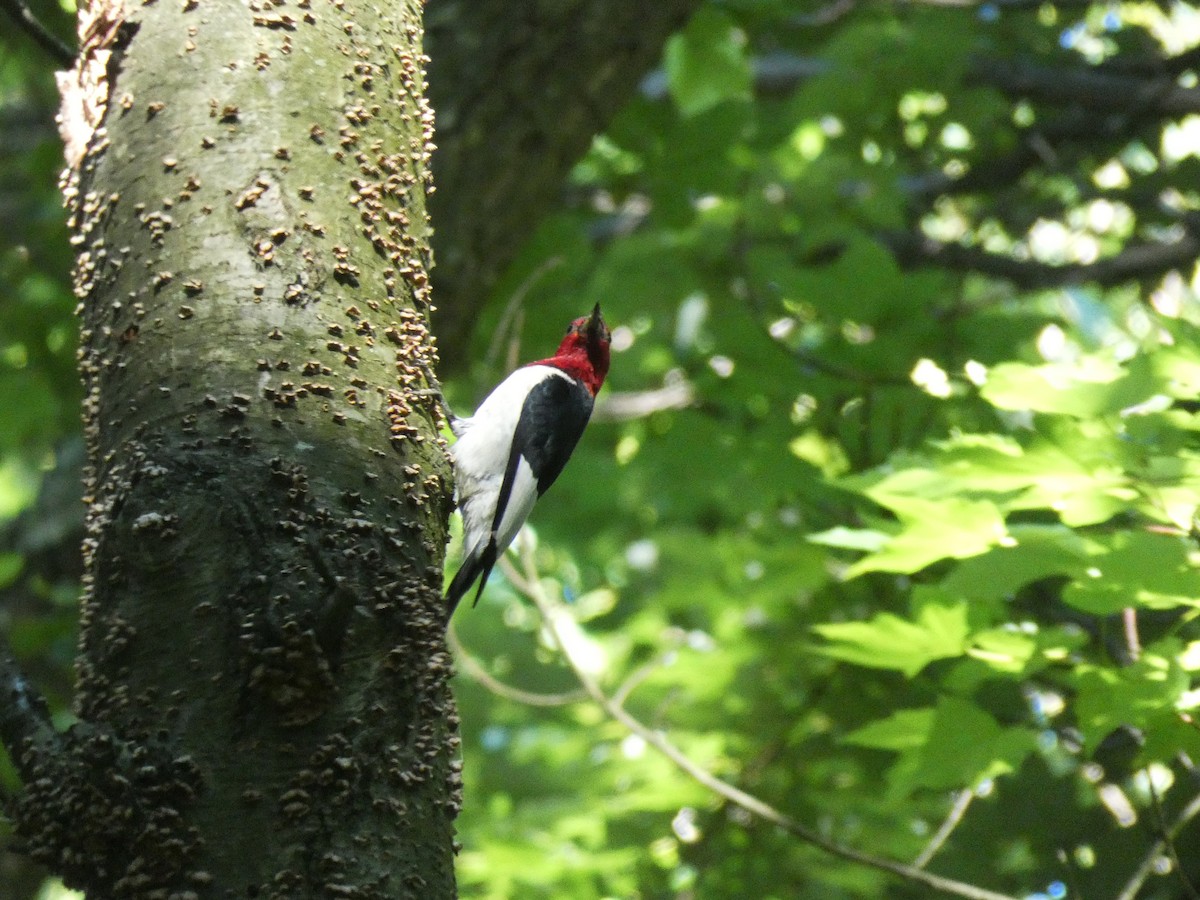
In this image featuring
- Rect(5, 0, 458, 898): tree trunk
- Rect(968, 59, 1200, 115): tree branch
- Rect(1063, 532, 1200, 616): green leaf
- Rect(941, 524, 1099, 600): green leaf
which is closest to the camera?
Rect(5, 0, 458, 898): tree trunk

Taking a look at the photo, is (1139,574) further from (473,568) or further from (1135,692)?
(473,568)

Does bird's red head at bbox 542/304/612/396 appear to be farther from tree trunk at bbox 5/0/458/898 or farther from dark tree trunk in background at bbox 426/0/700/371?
tree trunk at bbox 5/0/458/898

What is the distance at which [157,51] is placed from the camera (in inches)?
59.9

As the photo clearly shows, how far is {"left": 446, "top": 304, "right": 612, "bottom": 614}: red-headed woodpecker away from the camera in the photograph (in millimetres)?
2926

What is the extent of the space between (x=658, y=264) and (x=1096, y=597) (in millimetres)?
2738

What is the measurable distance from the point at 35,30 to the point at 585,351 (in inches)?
81.6

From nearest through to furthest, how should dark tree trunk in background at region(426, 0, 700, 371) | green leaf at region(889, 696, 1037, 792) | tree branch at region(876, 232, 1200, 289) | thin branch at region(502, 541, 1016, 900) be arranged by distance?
green leaf at region(889, 696, 1037, 792), thin branch at region(502, 541, 1016, 900), dark tree trunk in background at region(426, 0, 700, 371), tree branch at region(876, 232, 1200, 289)

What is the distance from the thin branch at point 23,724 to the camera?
1.15 meters

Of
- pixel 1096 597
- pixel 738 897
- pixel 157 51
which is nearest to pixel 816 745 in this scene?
pixel 738 897

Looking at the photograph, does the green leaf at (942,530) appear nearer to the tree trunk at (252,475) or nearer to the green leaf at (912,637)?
the green leaf at (912,637)

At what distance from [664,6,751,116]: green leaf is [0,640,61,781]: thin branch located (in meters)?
3.07

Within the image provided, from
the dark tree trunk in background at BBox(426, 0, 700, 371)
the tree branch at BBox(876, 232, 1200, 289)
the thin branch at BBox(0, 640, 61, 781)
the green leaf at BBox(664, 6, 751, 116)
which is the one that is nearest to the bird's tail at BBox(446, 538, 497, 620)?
the dark tree trunk in background at BBox(426, 0, 700, 371)

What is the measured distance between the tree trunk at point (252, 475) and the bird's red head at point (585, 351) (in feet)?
6.33

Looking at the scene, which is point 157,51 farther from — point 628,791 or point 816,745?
point 628,791
